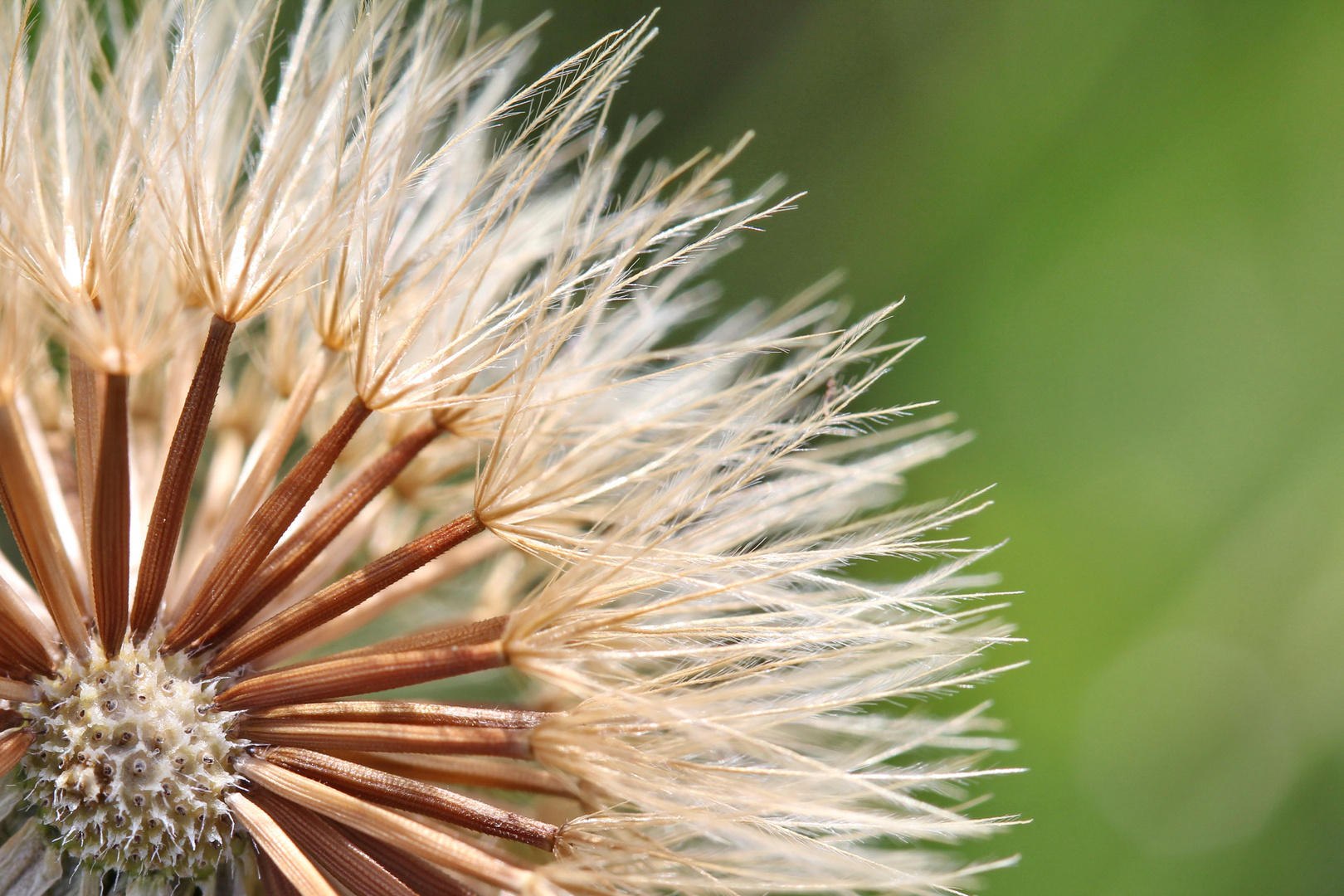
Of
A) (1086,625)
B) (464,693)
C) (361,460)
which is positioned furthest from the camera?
(1086,625)

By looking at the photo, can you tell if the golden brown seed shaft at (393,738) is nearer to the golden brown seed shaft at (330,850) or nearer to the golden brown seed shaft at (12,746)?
the golden brown seed shaft at (330,850)

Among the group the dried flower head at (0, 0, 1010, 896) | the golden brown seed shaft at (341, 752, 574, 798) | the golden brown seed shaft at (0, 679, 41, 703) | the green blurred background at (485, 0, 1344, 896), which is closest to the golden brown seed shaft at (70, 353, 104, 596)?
the dried flower head at (0, 0, 1010, 896)

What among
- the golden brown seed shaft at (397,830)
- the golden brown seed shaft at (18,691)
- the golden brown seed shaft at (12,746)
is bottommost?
the golden brown seed shaft at (12,746)

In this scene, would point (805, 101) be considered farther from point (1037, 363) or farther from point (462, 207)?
point (462, 207)

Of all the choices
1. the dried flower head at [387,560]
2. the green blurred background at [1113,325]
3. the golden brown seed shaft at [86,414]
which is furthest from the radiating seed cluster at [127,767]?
the green blurred background at [1113,325]

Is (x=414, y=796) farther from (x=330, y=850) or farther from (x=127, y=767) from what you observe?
(x=127, y=767)

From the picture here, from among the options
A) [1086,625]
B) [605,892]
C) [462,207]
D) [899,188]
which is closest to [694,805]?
[605,892]
